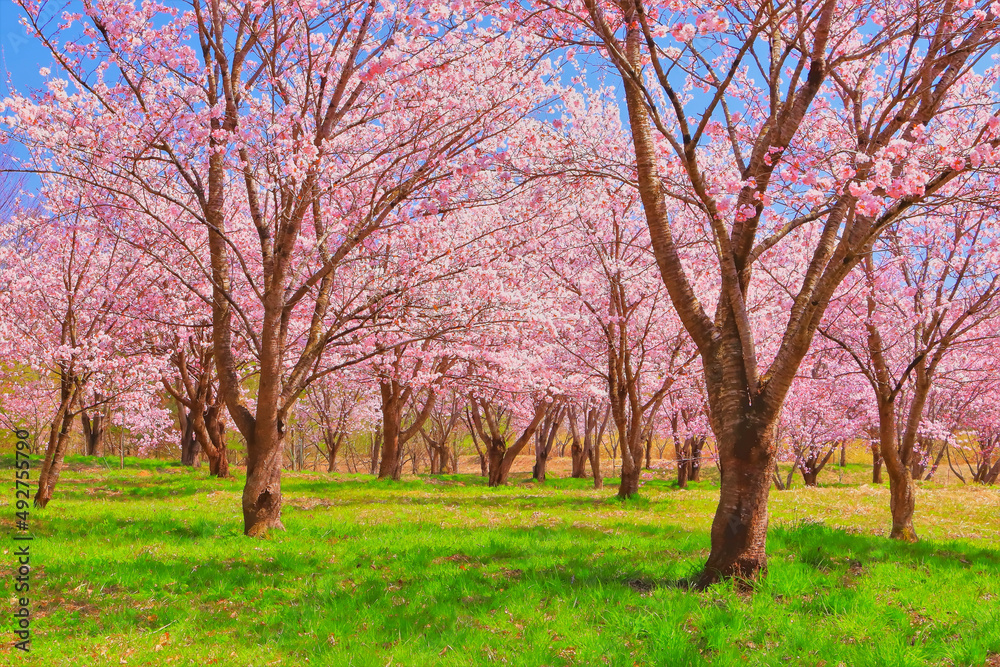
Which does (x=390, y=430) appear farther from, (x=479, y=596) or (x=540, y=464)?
(x=479, y=596)

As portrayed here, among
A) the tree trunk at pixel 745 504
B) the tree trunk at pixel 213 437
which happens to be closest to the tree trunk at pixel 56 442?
the tree trunk at pixel 213 437

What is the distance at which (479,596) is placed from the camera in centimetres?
621

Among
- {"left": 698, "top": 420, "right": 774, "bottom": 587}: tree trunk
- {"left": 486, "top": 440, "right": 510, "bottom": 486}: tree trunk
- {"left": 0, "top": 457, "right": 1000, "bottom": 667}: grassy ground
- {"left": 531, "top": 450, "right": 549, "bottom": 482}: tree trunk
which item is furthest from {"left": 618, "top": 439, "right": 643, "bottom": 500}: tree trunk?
Answer: {"left": 531, "top": 450, "right": 549, "bottom": 482}: tree trunk

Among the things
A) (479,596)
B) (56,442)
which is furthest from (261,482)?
(56,442)

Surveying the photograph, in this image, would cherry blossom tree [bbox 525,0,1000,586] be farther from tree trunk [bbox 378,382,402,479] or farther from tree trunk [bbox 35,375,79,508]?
tree trunk [bbox 378,382,402,479]

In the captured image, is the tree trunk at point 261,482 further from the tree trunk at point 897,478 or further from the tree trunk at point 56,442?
the tree trunk at point 897,478

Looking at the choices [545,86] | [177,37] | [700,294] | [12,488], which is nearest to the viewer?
[177,37]

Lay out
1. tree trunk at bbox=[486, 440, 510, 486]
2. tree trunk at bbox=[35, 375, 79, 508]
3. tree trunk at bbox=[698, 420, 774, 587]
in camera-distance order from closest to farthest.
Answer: tree trunk at bbox=[698, 420, 774, 587]
tree trunk at bbox=[35, 375, 79, 508]
tree trunk at bbox=[486, 440, 510, 486]

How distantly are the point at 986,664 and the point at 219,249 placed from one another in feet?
34.6

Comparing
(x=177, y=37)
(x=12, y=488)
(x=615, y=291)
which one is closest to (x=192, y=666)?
(x=177, y=37)

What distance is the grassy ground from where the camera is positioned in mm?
4789

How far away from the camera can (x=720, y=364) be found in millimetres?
6312

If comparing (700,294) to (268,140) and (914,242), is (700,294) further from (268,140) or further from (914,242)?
(268,140)

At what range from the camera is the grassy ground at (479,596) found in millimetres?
4789
